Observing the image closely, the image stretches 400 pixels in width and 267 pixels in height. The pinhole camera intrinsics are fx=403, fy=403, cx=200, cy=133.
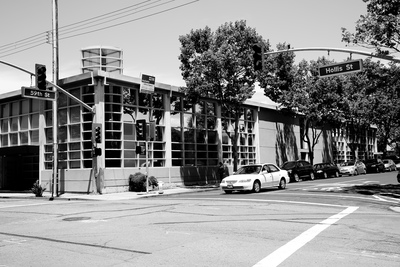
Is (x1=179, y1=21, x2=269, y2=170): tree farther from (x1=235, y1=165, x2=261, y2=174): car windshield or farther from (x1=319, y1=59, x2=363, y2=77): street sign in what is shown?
(x1=319, y1=59, x2=363, y2=77): street sign

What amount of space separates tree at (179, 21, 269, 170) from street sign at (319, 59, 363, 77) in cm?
1038

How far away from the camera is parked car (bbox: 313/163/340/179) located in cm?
3728

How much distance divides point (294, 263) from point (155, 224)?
5.22 m

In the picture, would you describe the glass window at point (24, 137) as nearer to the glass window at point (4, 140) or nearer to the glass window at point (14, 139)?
the glass window at point (14, 139)

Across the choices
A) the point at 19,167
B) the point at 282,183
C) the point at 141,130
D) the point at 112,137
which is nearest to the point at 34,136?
the point at 19,167

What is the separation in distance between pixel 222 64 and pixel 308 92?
53.6 feet

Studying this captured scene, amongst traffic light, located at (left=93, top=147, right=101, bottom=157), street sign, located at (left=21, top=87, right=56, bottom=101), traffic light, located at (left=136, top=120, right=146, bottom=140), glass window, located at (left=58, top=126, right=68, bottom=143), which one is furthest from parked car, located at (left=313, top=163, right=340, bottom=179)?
street sign, located at (left=21, top=87, right=56, bottom=101)

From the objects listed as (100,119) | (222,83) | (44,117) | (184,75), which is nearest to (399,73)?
(222,83)

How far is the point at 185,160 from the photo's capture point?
31359 mm

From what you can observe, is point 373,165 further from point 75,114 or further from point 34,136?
point 34,136

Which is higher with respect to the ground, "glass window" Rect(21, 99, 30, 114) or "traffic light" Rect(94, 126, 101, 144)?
"glass window" Rect(21, 99, 30, 114)

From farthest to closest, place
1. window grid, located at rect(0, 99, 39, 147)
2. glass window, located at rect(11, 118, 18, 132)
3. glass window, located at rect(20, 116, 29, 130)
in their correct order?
glass window, located at rect(11, 118, 18, 132)
glass window, located at rect(20, 116, 29, 130)
window grid, located at rect(0, 99, 39, 147)

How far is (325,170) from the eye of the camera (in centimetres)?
3769

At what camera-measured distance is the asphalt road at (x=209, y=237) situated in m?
6.78
